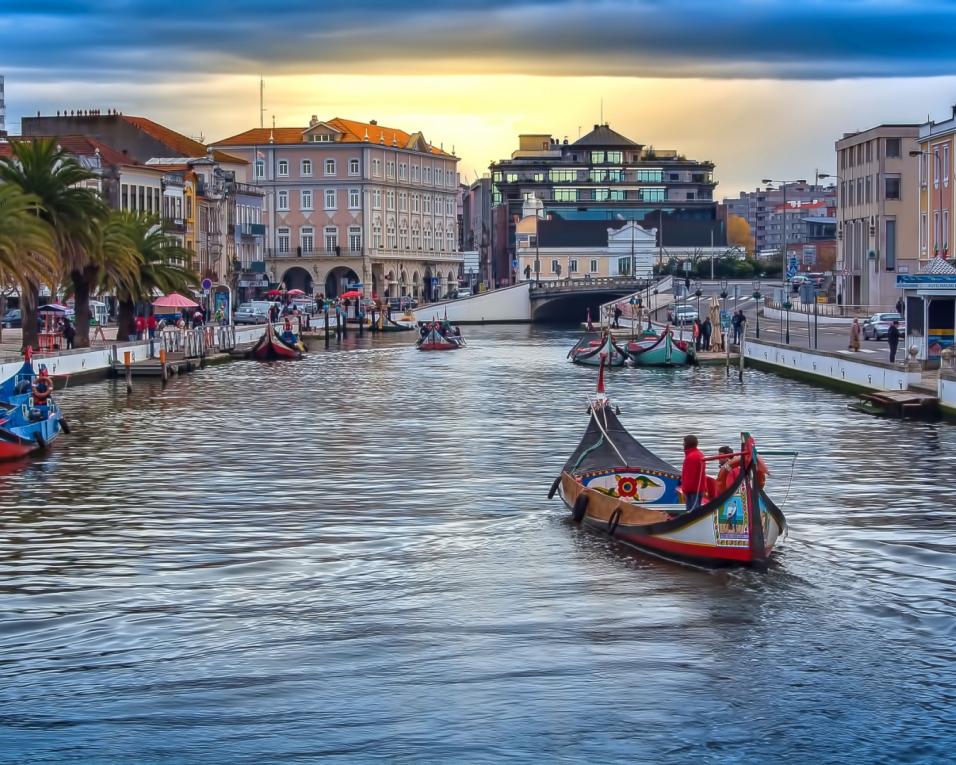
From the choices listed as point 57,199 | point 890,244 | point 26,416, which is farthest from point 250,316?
point 26,416

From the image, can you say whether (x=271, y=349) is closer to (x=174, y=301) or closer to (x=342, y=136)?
(x=174, y=301)

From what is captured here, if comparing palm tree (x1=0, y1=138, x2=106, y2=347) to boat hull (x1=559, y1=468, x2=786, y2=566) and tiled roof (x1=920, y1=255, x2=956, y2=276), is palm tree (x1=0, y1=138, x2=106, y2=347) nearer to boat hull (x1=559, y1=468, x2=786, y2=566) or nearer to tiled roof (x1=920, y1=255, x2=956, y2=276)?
tiled roof (x1=920, y1=255, x2=956, y2=276)

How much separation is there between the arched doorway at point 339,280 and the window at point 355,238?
2338mm

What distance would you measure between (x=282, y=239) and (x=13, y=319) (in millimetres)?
79700

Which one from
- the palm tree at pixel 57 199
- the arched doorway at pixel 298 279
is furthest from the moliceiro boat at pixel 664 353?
the arched doorway at pixel 298 279

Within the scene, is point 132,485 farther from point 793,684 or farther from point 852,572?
point 793,684

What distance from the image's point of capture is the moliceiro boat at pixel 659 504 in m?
25.8

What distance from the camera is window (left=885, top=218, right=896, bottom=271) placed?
402 feet

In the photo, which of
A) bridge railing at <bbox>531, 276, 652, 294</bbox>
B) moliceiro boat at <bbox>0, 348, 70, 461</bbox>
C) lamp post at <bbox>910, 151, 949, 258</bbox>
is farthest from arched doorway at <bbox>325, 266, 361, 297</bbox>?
moliceiro boat at <bbox>0, 348, 70, 461</bbox>

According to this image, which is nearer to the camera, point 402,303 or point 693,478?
point 693,478

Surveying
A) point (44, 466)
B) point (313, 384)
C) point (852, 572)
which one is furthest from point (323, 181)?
point (852, 572)

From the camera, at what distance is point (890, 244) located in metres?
123

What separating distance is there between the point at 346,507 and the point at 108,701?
46.8 feet

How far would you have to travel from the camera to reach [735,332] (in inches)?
3487
